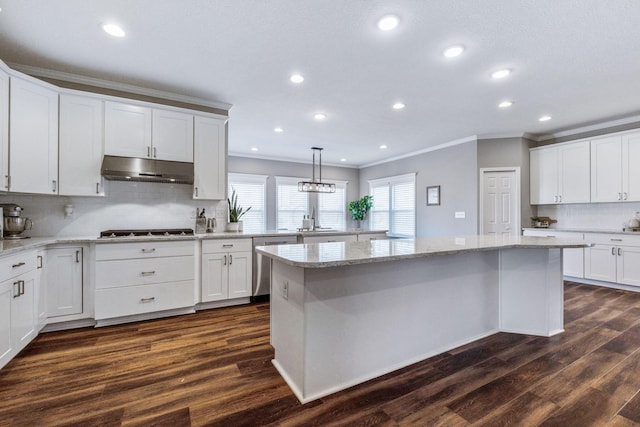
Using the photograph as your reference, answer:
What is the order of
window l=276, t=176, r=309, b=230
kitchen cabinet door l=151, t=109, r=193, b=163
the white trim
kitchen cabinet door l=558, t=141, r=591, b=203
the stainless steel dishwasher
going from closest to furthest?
kitchen cabinet door l=151, t=109, r=193, b=163 → the stainless steel dishwasher → kitchen cabinet door l=558, t=141, r=591, b=203 → the white trim → window l=276, t=176, r=309, b=230

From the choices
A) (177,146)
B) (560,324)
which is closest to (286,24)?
(177,146)

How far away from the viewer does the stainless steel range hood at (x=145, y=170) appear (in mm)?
3174

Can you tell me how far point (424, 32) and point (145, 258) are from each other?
3.39 m

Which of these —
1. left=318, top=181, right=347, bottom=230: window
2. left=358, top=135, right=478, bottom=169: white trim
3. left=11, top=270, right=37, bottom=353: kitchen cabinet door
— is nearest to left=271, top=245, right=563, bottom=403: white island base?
left=11, top=270, right=37, bottom=353: kitchen cabinet door

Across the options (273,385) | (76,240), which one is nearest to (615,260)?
(273,385)

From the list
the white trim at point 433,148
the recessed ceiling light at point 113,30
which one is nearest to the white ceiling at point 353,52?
the recessed ceiling light at point 113,30

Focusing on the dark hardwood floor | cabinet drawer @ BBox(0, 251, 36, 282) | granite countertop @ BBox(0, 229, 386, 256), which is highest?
granite countertop @ BBox(0, 229, 386, 256)

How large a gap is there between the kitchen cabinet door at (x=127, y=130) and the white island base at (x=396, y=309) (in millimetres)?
2339

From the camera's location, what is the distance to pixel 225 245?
3.61 m

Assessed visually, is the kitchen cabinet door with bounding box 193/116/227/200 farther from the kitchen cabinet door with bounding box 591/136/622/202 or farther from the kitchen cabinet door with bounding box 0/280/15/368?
the kitchen cabinet door with bounding box 591/136/622/202

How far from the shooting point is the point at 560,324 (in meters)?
2.84

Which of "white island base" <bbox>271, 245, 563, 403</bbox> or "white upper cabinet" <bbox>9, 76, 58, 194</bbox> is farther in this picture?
"white upper cabinet" <bbox>9, 76, 58, 194</bbox>

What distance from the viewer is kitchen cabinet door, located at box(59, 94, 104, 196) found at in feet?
10.0

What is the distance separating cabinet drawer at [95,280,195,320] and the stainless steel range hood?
3.95ft
